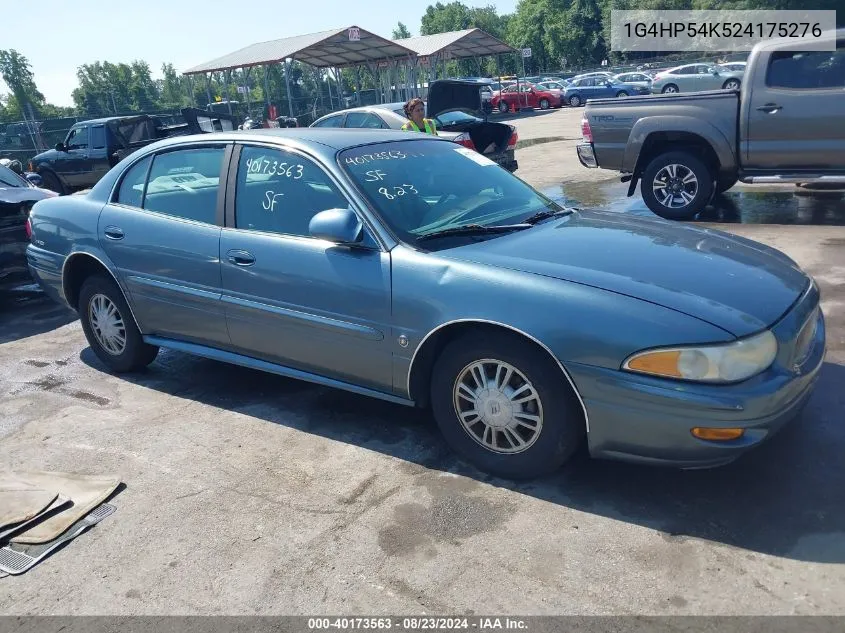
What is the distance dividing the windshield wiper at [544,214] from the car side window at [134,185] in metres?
2.54

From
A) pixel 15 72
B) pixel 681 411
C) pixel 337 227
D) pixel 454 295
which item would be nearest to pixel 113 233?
pixel 337 227

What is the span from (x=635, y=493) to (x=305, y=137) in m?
2.63

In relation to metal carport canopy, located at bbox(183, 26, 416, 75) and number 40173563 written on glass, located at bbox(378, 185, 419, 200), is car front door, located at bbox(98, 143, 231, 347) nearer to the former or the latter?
number 40173563 written on glass, located at bbox(378, 185, 419, 200)

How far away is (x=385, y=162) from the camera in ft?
13.5

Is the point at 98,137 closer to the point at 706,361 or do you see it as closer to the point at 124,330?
the point at 124,330

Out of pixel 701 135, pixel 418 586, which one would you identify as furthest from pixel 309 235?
pixel 701 135

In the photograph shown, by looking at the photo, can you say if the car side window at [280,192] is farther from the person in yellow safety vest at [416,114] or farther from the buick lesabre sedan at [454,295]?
the person in yellow safety vest at [416,114]

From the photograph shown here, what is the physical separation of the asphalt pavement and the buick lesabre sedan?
0.96 ft

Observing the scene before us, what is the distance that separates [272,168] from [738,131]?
613cm

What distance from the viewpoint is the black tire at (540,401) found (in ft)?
10.4

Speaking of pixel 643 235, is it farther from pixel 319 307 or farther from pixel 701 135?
pixel 701 135

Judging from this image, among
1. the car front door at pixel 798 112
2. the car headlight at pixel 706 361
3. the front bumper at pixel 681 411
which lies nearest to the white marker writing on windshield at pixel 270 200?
the front bumper at pixel 681 411

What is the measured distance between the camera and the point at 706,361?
2.88 metres

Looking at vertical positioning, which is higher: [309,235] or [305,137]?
[305,137]
